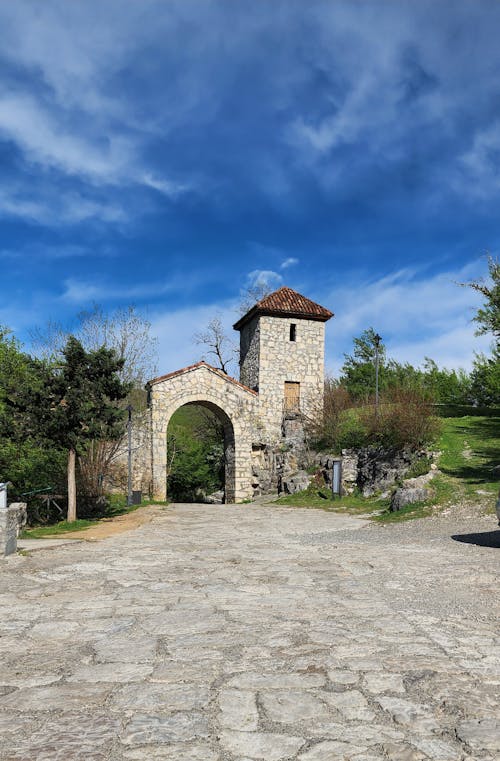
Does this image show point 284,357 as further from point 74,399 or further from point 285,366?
point 74,399

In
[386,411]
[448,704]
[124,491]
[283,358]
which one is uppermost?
[283,358]

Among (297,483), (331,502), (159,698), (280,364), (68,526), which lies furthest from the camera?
(280,364)

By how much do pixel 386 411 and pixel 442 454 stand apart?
3557mm

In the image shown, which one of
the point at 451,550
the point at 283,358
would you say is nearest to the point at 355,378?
the point at 283,358

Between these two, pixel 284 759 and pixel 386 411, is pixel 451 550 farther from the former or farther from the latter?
pixel 386 411

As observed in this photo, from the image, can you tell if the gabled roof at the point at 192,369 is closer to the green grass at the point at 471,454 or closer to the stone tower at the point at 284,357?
the stone tower at the point at 284,357

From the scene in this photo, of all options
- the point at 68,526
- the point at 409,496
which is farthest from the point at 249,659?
the point at 409,496

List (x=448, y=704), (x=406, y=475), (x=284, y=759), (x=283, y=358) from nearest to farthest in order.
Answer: (x=284, y=759) → (x=448, y=704) → (x=406, y=475) → (x=283, y=358)

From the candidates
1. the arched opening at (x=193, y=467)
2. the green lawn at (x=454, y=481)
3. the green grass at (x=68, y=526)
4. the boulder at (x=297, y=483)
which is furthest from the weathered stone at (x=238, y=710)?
the arched opening at (x=193, y=467)

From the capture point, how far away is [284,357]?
83.2 feet

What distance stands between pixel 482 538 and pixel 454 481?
16.6ft

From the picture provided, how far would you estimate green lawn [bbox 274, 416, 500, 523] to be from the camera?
1327cm

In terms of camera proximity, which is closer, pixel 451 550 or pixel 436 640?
pixel 436 640

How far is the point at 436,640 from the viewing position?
4.34 meters
